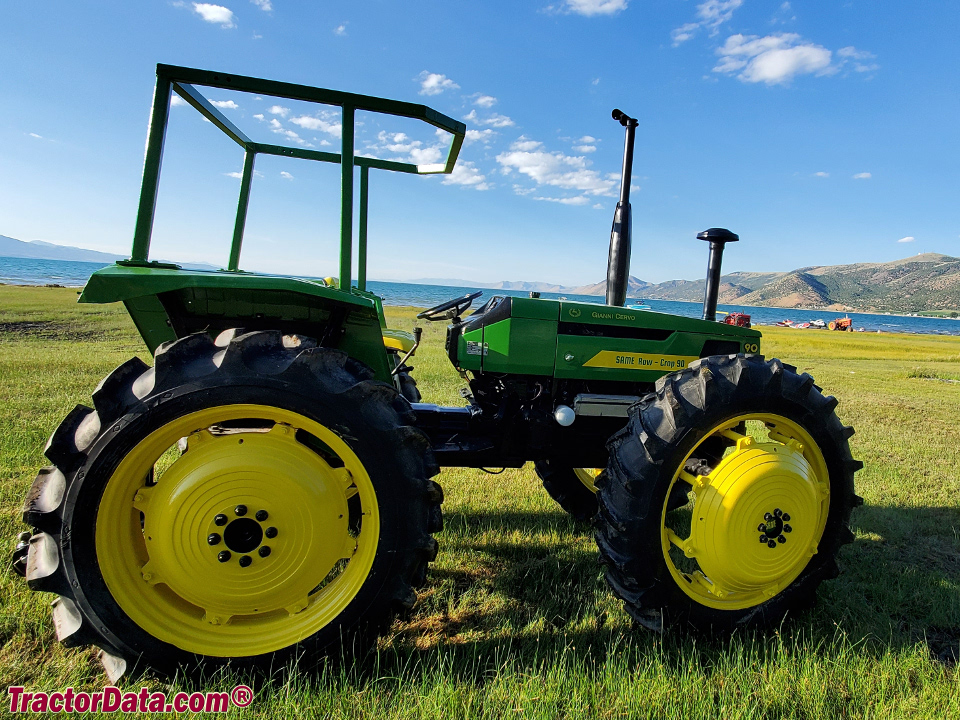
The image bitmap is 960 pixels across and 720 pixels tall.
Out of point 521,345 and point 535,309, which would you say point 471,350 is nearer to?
point 521,345

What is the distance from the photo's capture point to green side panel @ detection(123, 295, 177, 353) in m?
2.09

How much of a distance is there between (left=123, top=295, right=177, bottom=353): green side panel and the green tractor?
1 centimetres

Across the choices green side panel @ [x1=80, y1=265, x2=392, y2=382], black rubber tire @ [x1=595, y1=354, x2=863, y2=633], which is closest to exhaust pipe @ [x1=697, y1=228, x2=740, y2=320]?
black rubber tire @ [x1=595, y1=354, x2=863, y2=633]

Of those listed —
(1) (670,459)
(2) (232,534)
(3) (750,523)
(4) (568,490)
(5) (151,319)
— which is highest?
(5) (151,319)

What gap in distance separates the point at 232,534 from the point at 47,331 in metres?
13.7

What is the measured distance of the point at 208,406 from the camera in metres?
1.76

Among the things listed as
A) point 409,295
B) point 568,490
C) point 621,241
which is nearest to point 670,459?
point 621,241

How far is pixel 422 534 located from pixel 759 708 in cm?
135

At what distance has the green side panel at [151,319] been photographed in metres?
2.09

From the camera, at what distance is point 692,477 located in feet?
7.50

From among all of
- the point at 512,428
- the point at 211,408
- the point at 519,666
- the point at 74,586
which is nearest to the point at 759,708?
the point at 519,666

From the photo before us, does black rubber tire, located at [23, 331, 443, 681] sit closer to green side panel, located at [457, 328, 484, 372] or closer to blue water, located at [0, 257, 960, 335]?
green side panel, located at [457, 328, 484, 372]

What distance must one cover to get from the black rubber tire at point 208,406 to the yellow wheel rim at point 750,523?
1128 millimetres
